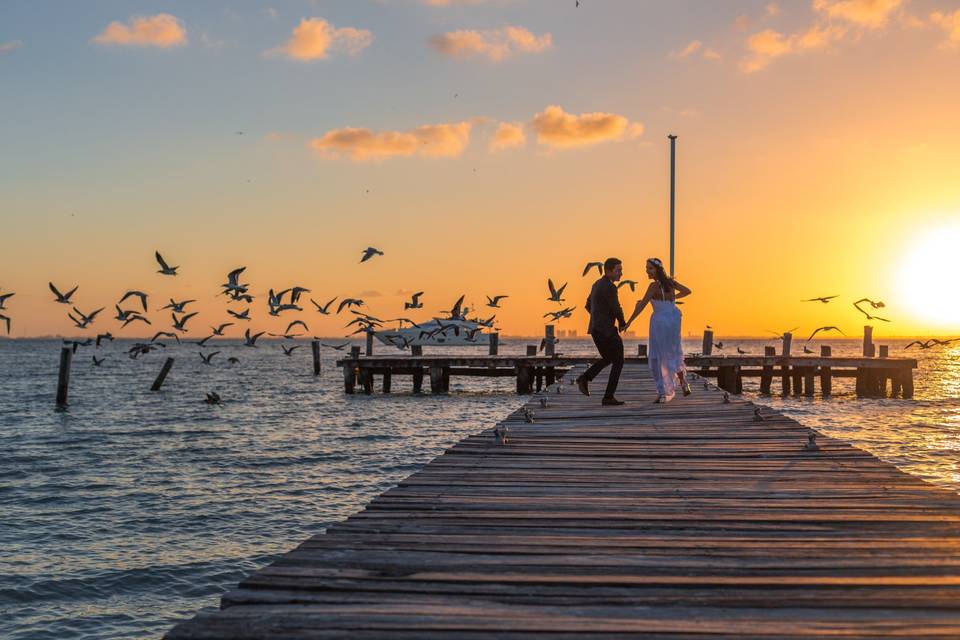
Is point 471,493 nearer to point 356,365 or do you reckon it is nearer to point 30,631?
point 30,631

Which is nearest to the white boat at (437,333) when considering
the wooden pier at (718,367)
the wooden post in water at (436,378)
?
the wooden pier at (718,367)

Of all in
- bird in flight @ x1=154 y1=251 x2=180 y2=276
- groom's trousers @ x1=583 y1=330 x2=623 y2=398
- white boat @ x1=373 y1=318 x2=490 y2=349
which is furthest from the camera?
white boat @ x1=373 y1=318 x2=490 y2=349

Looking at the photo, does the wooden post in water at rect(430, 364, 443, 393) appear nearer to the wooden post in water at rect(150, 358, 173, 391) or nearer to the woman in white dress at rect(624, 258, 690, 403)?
the wooden post in water at rect(150, 358, 173, 391)

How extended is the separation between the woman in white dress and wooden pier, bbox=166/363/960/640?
4686 mm

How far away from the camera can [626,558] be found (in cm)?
472

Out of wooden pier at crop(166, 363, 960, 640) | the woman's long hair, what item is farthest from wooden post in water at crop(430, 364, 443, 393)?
wooden pier at crop(166, 363, 960, 640)

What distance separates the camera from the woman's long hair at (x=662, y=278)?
12367 mm

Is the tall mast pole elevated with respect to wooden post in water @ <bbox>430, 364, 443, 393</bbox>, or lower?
elevated

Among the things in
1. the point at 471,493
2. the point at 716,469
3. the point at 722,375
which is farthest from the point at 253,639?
the point at 722,375

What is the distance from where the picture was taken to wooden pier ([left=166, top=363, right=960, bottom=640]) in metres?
3.70

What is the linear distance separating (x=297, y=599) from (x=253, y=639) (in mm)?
457

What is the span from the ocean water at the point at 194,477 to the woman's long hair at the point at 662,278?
6171 mm

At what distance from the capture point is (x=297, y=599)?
3.97 meters

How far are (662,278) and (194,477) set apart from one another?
37.7ft
